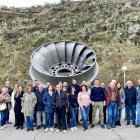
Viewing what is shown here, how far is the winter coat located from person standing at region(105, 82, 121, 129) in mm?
Result: 2210

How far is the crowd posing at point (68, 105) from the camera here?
11.1 metres

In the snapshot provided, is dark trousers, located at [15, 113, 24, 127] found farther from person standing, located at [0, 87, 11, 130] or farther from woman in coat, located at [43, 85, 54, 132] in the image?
woman in coat, located at [43, 85, 54, 132]

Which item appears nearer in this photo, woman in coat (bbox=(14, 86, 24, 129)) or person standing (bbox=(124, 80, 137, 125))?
woman in coat (bbox=(14, 86, 24, 129))

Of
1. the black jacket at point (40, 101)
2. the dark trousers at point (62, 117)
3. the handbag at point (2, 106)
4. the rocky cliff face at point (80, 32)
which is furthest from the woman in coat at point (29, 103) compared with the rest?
the rocky cliff face at point (80, 32)

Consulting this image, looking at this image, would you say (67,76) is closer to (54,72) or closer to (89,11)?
(54,72)

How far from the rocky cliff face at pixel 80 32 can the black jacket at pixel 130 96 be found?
13229mm

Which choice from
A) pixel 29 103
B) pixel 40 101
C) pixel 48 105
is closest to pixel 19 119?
pixel 29 103

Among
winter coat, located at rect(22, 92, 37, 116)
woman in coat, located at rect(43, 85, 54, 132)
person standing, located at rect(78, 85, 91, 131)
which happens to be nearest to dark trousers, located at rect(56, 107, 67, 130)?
woman in coat, located at rect(43, 85, 54, 132)

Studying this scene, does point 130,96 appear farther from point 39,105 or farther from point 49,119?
point 39,105

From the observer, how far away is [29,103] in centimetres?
1112

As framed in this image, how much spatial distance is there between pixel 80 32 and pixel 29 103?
23390mm

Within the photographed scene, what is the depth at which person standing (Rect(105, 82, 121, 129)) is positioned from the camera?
37.1ft

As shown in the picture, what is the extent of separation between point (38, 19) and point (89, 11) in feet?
17.9

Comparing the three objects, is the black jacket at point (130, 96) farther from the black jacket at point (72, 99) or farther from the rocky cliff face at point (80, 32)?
the rocky cliff face at point (80, 32)
